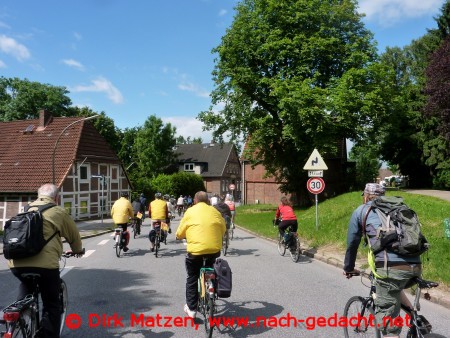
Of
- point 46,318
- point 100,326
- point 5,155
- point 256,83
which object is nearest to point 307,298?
point 100,326

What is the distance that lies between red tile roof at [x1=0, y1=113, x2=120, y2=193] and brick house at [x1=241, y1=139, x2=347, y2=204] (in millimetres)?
15085

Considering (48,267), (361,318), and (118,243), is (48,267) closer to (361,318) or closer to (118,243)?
(361,318)

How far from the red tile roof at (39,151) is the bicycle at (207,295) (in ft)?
95.1

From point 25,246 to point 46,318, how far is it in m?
0.80

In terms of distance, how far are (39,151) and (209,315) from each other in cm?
3396

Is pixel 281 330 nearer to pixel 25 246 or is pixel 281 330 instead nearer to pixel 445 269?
pixel 25 246

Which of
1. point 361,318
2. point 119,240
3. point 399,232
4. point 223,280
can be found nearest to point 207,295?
point 223,280

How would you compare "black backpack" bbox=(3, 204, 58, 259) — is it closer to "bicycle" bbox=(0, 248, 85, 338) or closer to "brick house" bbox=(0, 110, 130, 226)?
"bicycle" bbox=(0, 248, 85, 338)

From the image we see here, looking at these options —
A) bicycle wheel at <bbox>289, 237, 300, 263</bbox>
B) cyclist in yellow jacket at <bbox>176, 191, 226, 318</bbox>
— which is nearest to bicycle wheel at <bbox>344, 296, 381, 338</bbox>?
cyclist in yellow jacket at <bbox>176, 191, 226, 318</bbox>

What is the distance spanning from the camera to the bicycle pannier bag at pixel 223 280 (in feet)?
17.6

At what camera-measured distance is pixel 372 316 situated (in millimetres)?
4324

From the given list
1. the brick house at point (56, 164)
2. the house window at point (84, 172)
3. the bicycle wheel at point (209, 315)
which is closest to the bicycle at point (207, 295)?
the bicycle wheel at point (209, 315)

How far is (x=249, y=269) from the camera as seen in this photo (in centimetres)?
1016

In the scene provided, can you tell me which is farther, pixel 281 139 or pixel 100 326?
pixel 281 139
